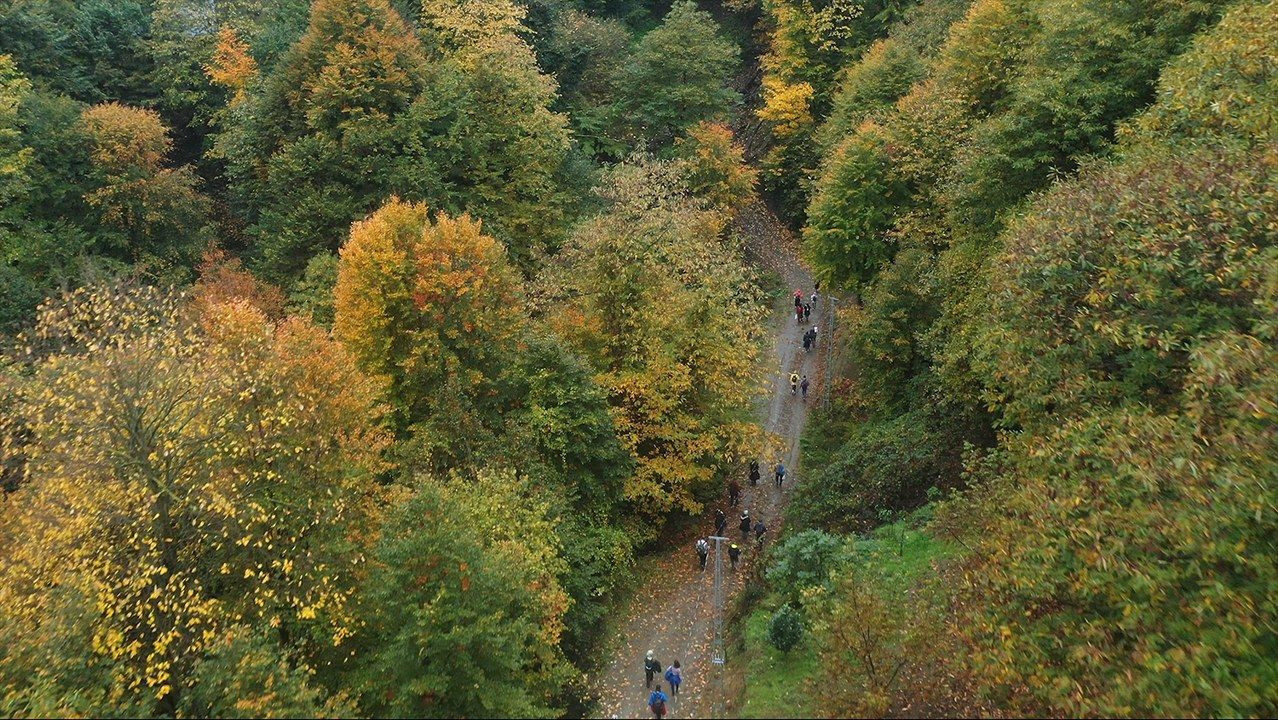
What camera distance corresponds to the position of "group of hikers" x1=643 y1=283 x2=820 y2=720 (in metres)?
18.3

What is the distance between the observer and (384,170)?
3256cm

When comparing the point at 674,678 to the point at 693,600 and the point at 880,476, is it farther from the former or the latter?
the point at 880,476

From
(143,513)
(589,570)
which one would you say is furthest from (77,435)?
(589,570)

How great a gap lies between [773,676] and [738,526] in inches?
418

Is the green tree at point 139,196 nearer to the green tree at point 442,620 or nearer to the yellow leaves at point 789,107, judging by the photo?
the green tree at point 442,620

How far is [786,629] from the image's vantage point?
1681cm

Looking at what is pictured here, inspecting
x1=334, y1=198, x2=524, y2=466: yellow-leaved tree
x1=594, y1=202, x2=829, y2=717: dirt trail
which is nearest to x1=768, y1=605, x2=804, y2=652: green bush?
x1=594, y1=202, x2=829, y2=717: dirt trail

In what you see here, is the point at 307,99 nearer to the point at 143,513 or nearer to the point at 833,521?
the point at 143,513

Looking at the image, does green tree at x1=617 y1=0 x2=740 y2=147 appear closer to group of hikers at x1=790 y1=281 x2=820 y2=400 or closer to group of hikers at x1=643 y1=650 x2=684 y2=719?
group of hikers at x1=790 y1=281 x2=820 y2=400

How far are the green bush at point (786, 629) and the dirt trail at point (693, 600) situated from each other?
199 cm

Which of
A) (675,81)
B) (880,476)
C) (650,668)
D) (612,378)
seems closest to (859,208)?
(880,476)

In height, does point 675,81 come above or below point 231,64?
below

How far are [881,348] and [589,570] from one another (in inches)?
517

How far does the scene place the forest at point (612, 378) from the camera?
1165cm
